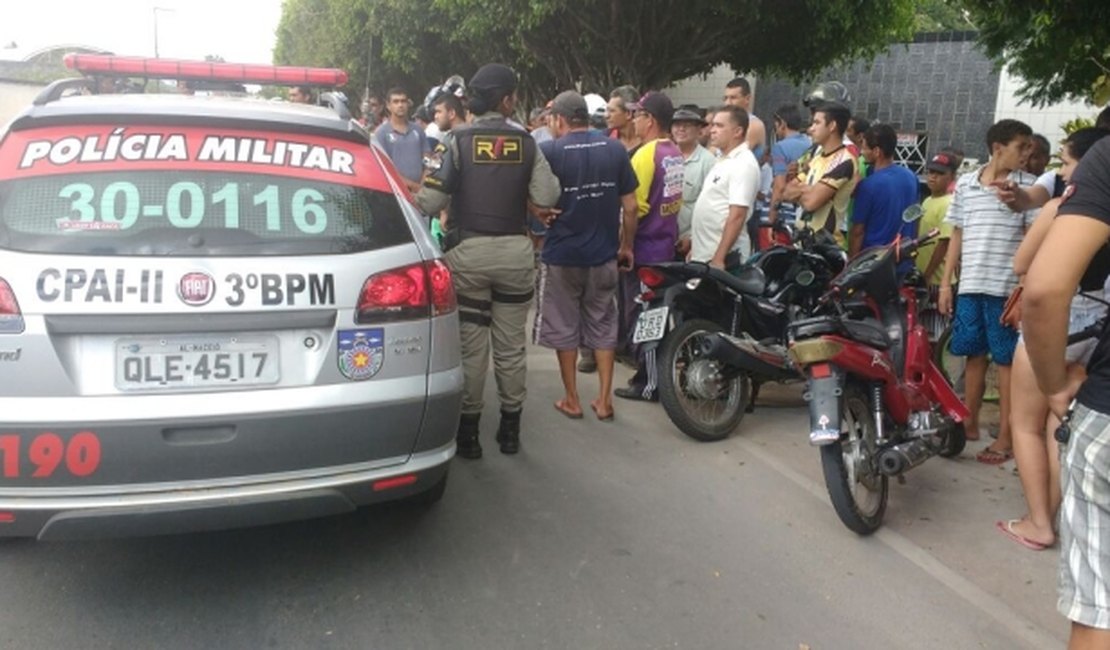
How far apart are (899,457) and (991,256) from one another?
1445mm

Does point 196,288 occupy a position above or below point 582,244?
above

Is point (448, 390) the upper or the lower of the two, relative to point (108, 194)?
lower

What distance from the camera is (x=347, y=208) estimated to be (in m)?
3.10

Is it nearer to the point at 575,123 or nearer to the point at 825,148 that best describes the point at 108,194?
the point at 575,123

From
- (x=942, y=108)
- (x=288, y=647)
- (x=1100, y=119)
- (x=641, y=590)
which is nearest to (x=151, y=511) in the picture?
(x=288, y=647)

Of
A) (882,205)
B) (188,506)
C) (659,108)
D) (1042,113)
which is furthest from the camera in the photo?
(1042,113)

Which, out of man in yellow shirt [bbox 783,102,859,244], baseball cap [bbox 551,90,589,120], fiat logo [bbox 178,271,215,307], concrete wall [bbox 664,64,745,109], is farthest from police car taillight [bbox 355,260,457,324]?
concrete wall [bbox 664,64,745,109]

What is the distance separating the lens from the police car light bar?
4.01 meters

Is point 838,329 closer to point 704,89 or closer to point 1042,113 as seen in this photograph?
point 1042,113

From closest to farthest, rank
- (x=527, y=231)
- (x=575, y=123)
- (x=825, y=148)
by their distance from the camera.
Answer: (x=527, y=231) → (x=575, y=123) → (x=825, y=148)

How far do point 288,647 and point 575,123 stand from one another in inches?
129

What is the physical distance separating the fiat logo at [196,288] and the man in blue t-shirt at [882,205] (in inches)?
170

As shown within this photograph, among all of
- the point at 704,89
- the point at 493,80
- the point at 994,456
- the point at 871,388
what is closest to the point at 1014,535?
the point at 871,388

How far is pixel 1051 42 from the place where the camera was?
5051 millimetres
